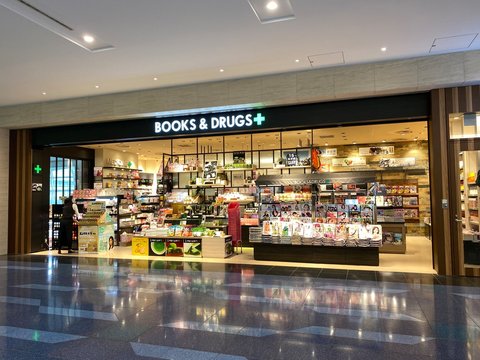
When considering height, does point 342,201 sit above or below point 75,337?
above

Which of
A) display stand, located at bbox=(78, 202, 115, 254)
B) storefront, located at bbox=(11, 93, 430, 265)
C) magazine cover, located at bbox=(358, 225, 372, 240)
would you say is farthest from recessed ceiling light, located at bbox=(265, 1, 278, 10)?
display stand, located at bbox=(78, 202, 115, 254)

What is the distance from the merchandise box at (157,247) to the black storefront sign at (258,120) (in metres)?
2.52

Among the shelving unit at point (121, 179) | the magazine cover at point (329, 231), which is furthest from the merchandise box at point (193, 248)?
the shelving unit at point (121, 179)

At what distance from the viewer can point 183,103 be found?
815 cm

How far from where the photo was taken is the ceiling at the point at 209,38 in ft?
16.0

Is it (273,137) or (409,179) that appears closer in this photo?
(273,137)

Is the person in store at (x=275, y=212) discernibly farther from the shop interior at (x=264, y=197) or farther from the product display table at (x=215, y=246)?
the product display table at (x=215, y=246)

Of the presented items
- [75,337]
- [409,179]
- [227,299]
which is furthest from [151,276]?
[409,179]

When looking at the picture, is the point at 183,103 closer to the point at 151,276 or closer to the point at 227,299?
the point at 151,276

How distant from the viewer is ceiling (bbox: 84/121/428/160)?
10.6m

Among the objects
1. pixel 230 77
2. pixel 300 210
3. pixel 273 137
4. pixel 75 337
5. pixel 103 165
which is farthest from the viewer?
pixel 103 165

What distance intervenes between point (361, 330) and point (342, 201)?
5.18m

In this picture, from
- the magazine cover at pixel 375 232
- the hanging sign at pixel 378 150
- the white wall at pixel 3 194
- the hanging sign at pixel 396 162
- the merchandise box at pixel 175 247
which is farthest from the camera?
the hanging sign at pixel 378 150

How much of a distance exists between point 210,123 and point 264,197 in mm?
2123
